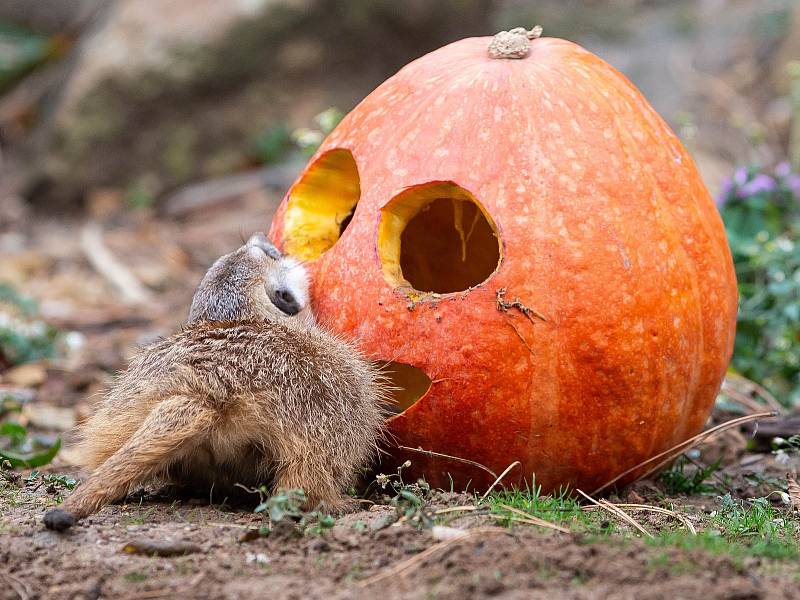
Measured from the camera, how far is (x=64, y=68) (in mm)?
12898

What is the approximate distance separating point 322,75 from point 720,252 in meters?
8.65

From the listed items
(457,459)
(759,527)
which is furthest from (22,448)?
(759,527)

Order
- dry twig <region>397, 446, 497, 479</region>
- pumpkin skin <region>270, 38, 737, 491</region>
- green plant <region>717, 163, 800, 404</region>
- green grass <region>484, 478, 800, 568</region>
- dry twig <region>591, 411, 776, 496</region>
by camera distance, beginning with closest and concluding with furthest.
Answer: green grass <region>484, 478, 800, 568</region> < pumpkin skin <region>270, 38, 737, 491</region> < dry twig <region>397, 446, 497, 479</region> < dry twig <region>591, 411, 776, 496</region> < green plant <region>717, 163, 800, 404</region>

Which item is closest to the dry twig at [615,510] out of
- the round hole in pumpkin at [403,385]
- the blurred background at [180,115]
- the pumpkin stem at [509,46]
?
the round hole in pumpkin at [403,385]

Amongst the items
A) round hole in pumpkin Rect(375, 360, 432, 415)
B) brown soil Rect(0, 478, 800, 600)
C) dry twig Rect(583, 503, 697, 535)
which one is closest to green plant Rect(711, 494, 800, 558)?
dry twig Rect(583, 503, 697, 535)

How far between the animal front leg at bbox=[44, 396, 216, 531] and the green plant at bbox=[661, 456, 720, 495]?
2.16 meters

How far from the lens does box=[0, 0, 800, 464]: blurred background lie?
10.4 meters

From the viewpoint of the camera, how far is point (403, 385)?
4520 millimetres

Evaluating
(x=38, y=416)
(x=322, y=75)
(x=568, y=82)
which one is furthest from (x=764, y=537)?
(x=322, y=75)

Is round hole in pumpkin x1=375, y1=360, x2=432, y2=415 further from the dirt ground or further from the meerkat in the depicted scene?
the dirt ground

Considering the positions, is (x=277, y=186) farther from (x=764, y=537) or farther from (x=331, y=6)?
(x=764, y=537)

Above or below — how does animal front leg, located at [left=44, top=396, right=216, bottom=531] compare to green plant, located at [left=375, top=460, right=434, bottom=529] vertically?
above

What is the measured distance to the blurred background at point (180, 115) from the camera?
10391 mm

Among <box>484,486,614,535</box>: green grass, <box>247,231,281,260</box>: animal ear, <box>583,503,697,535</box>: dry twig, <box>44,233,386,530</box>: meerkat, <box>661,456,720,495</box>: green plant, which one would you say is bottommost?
<box>661,456,720,495</box>: green plant
